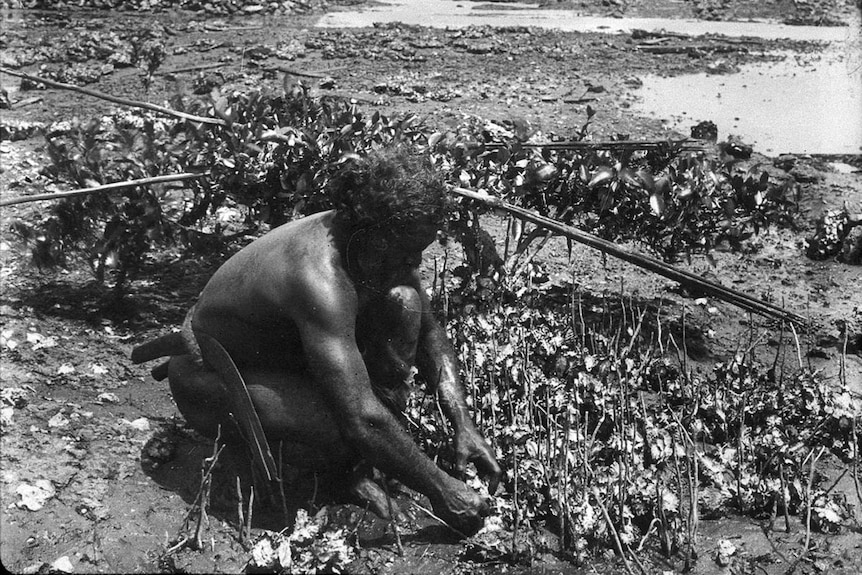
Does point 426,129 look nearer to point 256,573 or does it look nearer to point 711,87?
point 256,573

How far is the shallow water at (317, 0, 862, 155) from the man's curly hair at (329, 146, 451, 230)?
5.06 meters

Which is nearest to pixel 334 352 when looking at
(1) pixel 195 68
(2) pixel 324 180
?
(2) pixel 324 180

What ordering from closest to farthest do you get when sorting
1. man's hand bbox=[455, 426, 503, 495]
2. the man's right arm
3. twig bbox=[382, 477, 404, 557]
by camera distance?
1. the man's right arm
2. twig bbox=[382, 477, 404, 557]
3. man's hand bbox=[455, 426, 503, 495]

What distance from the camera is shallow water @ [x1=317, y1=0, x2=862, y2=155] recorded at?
309 inches

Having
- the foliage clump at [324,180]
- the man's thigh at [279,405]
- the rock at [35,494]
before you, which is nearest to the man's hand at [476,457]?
the man's thigh at [279,405]

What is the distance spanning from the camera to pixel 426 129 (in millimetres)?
5355

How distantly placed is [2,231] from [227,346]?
2619 mm

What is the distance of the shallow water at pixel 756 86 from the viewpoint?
785 cm

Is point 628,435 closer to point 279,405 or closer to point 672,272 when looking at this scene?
point 672,272

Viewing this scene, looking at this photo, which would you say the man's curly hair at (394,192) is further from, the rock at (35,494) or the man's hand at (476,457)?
the rock at (35,494)

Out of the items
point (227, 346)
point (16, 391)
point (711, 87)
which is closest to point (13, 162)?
point (16, 391)

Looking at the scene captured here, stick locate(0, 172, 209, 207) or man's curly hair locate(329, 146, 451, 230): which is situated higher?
man's curly hair locate(329, 146, 451, 230)

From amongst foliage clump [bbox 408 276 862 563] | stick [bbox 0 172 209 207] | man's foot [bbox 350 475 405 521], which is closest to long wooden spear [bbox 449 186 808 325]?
foliage clump [bbox 408 276 862 563]

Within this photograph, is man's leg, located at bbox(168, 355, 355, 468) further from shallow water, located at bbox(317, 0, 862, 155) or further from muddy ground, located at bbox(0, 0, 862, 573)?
shallow water, located at bbox(317, 0, 862, 155)
